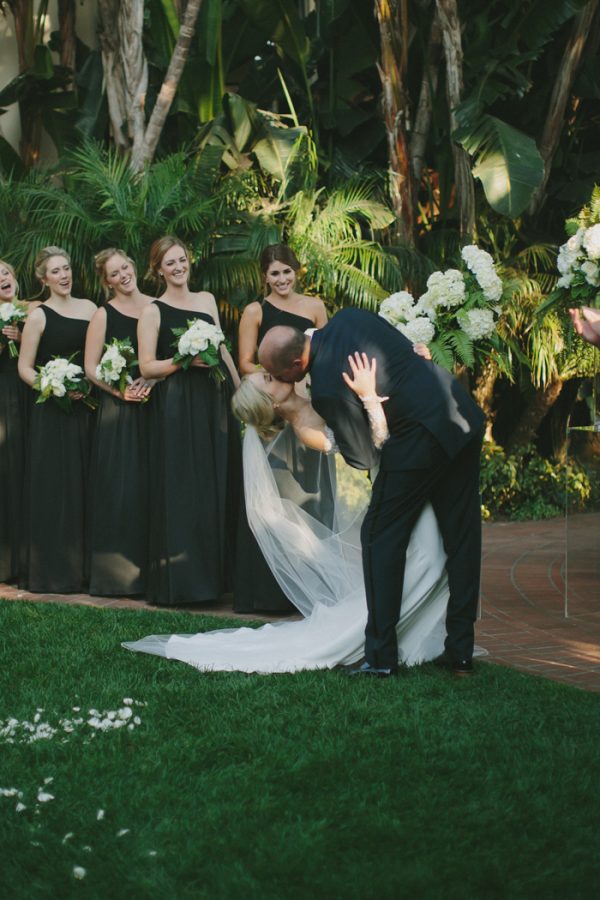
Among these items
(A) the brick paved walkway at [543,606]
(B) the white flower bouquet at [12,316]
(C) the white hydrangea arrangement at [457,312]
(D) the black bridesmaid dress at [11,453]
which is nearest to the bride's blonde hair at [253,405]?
(C) the white hydrangea arrangement at [457,312]

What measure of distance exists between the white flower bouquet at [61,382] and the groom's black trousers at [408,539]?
313cm

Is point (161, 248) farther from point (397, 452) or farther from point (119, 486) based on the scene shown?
point (397, 452)

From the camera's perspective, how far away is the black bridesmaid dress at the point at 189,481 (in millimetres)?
7430

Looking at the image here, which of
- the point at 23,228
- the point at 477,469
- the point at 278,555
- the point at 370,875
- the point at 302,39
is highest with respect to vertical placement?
the point at 302,39

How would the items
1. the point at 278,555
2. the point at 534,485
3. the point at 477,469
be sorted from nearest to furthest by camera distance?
the point at 477,469
the point at 278,555
the point at 534,485

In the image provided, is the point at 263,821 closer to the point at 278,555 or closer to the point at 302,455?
the point at 278,555

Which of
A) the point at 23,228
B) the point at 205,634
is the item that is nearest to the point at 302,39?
the point at 23,228

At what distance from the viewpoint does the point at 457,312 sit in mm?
6527

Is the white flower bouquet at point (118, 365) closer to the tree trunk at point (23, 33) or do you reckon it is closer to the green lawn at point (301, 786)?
the green lawn at point (301, 786)

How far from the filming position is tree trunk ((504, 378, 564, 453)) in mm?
12109

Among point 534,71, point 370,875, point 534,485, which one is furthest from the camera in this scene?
point 534,71

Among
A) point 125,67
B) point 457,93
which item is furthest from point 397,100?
point 125,67

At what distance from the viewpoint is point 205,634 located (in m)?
6.17

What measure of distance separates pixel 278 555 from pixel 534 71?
8733mm
